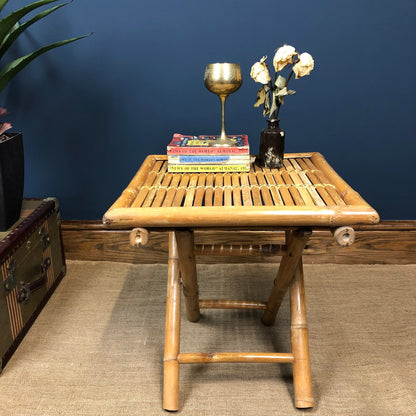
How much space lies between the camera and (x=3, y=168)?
53.2 inches

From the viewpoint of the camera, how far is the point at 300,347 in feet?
3.89

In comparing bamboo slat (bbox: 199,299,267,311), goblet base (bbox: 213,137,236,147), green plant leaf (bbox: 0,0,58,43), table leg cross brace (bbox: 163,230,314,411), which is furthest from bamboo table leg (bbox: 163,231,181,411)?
green plant leaf (bbox: 0,0,58,43)

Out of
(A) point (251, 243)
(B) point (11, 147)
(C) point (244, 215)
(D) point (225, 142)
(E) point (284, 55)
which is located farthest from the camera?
(A) point (251, 243)

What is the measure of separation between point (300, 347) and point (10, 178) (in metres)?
1.00

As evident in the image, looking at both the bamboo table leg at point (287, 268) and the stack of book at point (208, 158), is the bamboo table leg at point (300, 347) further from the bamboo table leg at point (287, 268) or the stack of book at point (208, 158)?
the stack of book at point (208, 158)

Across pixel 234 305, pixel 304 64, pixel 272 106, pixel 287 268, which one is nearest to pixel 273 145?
pixel 272 106

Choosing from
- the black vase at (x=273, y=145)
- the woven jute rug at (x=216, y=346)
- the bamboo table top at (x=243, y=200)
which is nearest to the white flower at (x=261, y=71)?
the black vase at (x=273, y=145)

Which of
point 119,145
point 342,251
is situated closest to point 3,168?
point 119,145

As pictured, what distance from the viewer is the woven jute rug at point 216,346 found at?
1.18m

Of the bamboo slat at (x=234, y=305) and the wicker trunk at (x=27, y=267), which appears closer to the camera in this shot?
the wicker trunk at (x=27, y=267)

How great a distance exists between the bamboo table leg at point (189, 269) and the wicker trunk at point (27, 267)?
20.8 inches

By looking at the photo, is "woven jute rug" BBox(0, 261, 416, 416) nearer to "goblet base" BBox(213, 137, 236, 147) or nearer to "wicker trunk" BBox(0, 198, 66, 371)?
"wicker trunk" BBox(0, 198, 66, 371)

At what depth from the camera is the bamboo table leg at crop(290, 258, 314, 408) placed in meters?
1.15

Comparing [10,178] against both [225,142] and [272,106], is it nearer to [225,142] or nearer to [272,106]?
[225,142]
